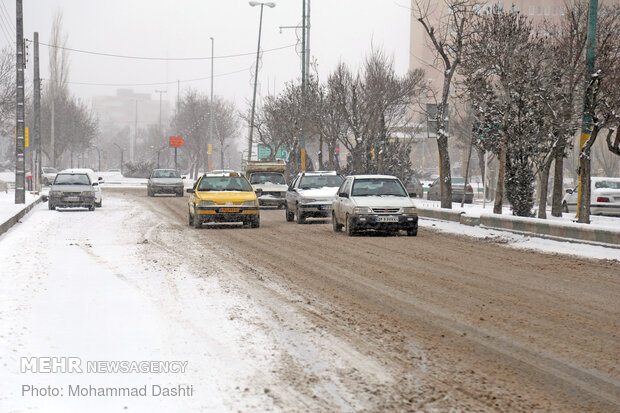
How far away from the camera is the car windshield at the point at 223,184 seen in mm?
23547

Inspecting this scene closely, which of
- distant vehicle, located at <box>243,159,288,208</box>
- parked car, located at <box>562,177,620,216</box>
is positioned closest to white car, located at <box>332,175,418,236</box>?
parked car, located at <box>562,177,620,216</box>

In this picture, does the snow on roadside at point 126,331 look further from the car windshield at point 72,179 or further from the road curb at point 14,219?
the car windshield at point 72,179

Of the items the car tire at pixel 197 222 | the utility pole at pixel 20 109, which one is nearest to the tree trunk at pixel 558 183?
the car tire at pixel 197 222

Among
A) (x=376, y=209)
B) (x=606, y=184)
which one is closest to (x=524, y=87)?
(x=606, y=184)

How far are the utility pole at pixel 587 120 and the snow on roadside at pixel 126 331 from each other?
42.2 feet

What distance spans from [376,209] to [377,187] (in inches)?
54.8

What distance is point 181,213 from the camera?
102 feet

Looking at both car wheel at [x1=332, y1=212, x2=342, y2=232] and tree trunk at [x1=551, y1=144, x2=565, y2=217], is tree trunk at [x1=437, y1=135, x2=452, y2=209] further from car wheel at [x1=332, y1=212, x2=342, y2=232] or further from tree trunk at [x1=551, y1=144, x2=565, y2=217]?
car wheel at [x1=332, y1=212, x2=342, y2=232]

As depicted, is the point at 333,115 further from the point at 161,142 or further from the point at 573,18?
the point at 161,142

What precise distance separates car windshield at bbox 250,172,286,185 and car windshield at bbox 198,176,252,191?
40.0ft

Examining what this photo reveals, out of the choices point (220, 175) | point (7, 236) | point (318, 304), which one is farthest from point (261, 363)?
point (220, 175)

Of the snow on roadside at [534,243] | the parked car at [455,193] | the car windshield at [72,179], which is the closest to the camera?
the snow on roadside at [534,243]

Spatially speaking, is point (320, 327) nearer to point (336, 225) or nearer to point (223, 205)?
Result: point (336, 225)

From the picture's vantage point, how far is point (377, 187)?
838 inches
